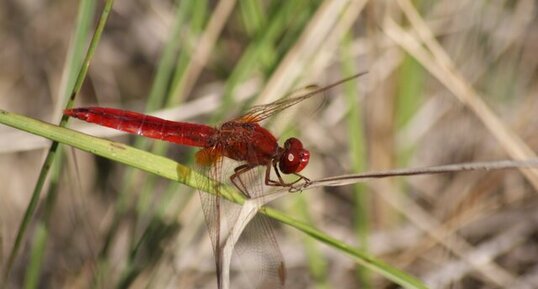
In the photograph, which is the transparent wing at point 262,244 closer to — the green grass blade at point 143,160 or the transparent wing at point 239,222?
the transparent wing at point 239,222

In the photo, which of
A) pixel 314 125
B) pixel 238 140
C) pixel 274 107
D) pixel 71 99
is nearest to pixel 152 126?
pixel 238 140

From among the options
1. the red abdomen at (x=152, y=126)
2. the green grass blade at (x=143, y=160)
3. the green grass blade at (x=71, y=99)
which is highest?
the red abdomen at (x=152, y=126)

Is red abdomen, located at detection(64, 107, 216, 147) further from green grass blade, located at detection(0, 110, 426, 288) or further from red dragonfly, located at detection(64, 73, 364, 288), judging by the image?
green grass blade, located at detection(0, 110, 426, 288)

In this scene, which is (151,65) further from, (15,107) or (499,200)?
(499,200)

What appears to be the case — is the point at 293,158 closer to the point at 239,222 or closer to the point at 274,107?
the point at 274,107

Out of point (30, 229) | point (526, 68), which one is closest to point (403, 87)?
point (526, 68)

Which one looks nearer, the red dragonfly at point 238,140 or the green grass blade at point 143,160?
the green grass blade at point 143,160

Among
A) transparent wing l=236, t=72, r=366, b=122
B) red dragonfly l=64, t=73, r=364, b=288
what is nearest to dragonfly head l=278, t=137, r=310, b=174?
red dragonfly l=64, t=73, r=364, b=288

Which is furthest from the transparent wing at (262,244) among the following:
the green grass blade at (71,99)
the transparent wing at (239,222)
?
the green grass blade at (71,99)
